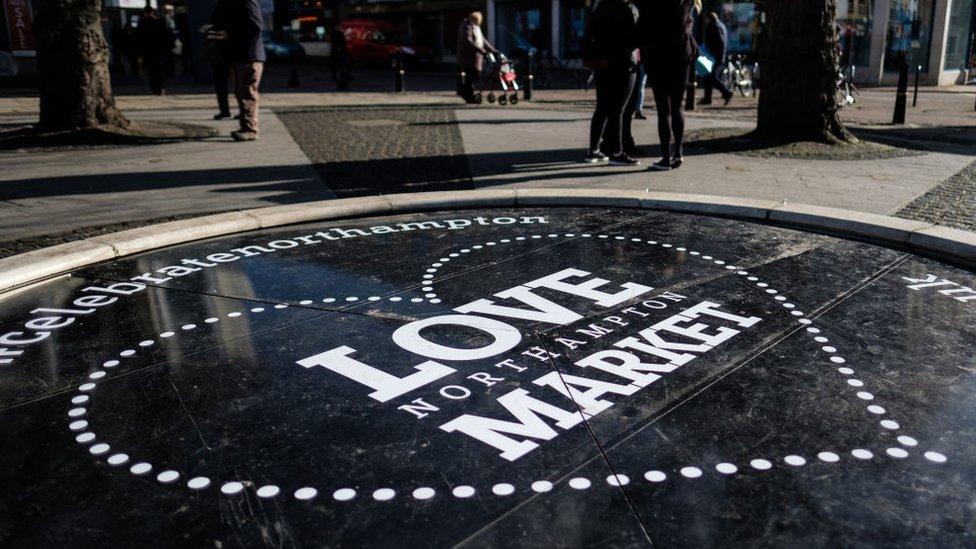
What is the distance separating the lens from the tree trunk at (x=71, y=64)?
10367 mm

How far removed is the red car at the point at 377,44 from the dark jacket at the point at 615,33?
2757cm

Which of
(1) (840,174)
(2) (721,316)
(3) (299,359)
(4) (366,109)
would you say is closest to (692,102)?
(4) (366,109)

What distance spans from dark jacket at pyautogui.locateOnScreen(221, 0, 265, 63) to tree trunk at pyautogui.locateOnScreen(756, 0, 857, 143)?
630 cm

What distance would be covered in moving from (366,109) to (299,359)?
1326 cm

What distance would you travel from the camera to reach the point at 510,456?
9.50 ft

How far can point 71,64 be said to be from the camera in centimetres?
1048

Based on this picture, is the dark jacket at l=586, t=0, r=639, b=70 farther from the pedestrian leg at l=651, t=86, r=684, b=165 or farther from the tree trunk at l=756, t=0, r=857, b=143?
the tree trunk at l=756, t=0, r=857, b=143

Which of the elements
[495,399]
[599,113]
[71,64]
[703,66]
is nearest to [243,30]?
[71,64]

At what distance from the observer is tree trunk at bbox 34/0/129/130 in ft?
34.0

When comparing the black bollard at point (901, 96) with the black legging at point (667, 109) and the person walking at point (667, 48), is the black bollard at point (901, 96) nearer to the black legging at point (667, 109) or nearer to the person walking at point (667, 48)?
the black legging at point (667, 109)

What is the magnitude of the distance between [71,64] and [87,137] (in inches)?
35.2

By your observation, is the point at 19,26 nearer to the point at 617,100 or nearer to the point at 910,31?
the point at 617,100

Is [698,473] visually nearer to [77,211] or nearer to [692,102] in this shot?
[77,211]

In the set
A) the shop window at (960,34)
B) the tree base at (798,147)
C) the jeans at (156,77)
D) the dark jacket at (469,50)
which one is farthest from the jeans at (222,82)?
the shop window at (960,34)
